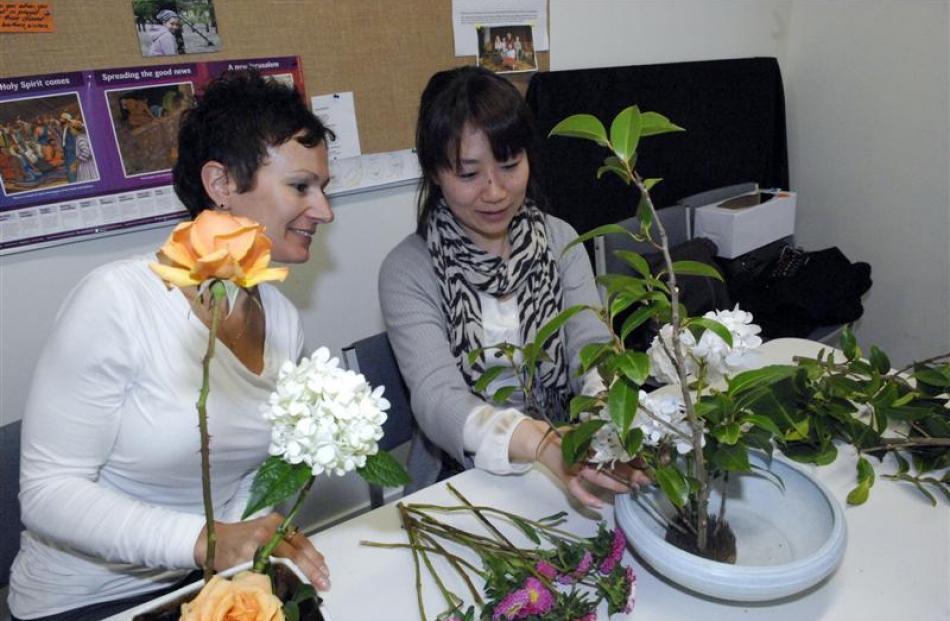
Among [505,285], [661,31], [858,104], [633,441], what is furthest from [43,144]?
[858,104]

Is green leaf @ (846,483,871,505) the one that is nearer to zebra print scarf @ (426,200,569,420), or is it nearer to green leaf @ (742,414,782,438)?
green leaf @ (742,414,782,438)

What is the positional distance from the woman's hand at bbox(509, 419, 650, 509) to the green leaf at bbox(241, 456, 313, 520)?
481 millimetres

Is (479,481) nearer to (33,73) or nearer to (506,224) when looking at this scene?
(506,224)

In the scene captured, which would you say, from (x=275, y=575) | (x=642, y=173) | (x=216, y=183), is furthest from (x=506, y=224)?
(x=642, y=173)

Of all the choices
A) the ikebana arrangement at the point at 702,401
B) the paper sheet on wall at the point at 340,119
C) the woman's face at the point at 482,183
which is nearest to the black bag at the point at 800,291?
the ikebana arrangement at the point at 702,401

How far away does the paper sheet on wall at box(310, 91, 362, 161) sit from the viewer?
1.77m

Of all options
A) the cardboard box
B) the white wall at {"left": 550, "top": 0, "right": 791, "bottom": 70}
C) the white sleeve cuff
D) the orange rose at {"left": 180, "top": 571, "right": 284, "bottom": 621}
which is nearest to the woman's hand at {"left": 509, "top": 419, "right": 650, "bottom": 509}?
the white sleeve cuff

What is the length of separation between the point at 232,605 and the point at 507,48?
6.13 ft

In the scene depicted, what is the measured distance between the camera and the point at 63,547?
1.06m

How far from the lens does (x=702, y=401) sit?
2.51 ft

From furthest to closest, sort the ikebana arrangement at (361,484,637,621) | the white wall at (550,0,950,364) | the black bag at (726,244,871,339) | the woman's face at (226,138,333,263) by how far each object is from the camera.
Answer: the white wall at (550,0,950,364)
the black bag at (726,244,871,339)
the woman's face at (226,138,333,263)
the ikebana arrangement at (361,484,637,621)

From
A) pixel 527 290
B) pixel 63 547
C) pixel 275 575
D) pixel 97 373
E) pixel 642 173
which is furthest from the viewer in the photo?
pixel 642 173

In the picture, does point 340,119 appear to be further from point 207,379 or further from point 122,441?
point 207,379

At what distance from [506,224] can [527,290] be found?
0.15 metres
